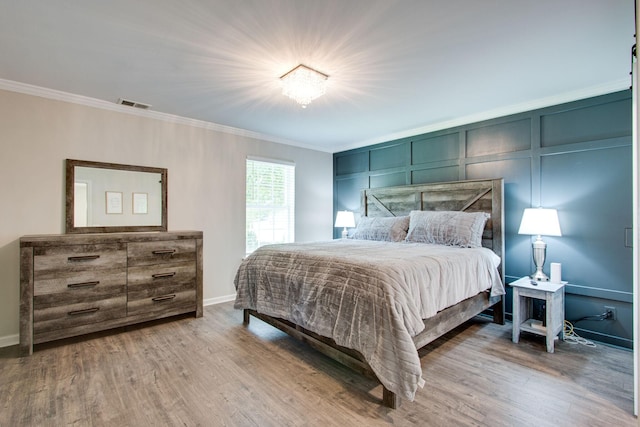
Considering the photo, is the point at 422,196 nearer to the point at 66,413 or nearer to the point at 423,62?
the point at 423,62

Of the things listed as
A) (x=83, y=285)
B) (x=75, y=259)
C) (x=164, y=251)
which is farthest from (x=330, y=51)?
(x=83, y=285)

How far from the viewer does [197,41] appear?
2139 mm

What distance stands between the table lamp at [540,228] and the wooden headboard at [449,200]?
391 mm

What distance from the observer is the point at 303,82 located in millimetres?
2566


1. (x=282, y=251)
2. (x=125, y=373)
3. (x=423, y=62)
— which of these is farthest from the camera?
(x=282, y=251)

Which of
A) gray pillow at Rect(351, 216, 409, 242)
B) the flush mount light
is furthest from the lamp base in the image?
the flush mount light

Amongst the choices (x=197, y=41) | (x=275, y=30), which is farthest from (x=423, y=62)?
(x=197, y=41)

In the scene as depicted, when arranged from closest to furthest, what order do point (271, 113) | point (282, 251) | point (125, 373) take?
point (125, 373) → point (282, 251) → point (271, 113)

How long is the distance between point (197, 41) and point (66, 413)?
251 centimetres

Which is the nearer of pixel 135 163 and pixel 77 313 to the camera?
pixel 77 313

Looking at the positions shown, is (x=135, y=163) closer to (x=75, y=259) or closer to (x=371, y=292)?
(x=75, y=259)

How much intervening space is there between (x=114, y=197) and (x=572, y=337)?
4918 millimetres

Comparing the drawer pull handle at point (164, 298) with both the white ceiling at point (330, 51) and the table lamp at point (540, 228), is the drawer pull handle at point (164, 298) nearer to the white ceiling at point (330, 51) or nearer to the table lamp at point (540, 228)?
the white ceiling at point (330, 51)

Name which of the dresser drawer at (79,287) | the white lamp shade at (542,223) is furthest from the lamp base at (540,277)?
the dresser drawer at (79,287)
